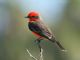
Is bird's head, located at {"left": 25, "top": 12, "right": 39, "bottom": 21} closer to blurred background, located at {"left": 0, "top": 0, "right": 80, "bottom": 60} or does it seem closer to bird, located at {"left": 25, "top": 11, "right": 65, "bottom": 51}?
bird, located at {"left": 25, "top": 11, "right": 65, "bottom": 51}

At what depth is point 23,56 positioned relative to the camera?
1530 cm

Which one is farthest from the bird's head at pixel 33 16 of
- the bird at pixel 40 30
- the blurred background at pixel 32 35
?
the blurred background at pixel 32 35

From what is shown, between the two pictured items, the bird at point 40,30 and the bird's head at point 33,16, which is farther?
the bird at point 40,30

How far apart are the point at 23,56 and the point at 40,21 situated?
8.16 m

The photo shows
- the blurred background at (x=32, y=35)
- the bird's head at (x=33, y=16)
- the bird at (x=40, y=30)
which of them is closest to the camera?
the bird's head at (x=33, y=16)

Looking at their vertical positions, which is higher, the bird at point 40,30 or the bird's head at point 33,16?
the bird's head at point 33,16

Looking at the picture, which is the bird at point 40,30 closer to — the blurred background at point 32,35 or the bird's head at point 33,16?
the bird's head at point 33,16

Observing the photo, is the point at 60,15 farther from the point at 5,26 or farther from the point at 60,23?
the point at 5,26

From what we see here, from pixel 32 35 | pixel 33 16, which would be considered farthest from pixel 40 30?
pixel 32 35

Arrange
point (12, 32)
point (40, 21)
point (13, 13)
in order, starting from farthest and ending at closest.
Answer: point (13, 13)
point (12, 32)
point (40, 21)

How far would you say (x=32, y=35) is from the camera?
16.8m

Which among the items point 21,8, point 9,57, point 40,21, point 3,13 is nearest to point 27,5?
point 21,8

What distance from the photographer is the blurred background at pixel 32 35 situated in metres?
15.7

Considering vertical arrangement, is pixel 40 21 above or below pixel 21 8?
above
